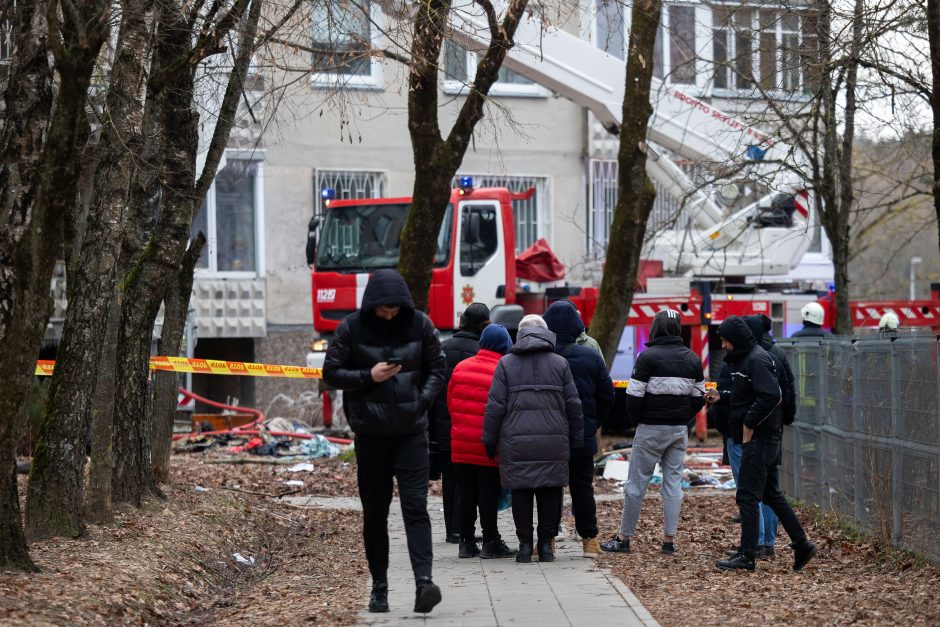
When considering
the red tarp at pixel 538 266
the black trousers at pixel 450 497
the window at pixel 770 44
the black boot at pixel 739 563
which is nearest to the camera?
the black boot at pixel 739 563

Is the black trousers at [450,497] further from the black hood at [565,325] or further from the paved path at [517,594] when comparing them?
the black hood at [565,325]

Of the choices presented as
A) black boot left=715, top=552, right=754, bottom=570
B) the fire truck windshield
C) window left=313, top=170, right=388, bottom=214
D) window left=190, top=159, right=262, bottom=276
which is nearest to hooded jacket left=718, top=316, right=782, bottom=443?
black boot left=715, top=552, right=754, bottom=570

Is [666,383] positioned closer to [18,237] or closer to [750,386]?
[750,386]

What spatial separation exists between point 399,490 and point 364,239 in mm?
12036

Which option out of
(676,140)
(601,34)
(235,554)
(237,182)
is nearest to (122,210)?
(235,554)

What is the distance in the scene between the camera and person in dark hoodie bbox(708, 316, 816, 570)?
31.8 ft

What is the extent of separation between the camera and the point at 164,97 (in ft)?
37.1

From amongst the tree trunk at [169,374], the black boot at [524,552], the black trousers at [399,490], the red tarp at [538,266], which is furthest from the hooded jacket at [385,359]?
the red tarp at [538,266]

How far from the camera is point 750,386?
983 centimetres

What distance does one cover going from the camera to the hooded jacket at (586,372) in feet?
34.6

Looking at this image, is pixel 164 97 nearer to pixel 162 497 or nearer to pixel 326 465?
pixel 162 497

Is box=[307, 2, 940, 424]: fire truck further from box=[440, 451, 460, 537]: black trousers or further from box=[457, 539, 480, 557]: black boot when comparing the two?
box=[457, 539, 480, 557]: black boot

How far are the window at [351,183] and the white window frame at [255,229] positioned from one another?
1.12 meters

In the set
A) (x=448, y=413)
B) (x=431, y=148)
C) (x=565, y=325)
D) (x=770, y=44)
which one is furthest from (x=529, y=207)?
(x=565, y=325)
